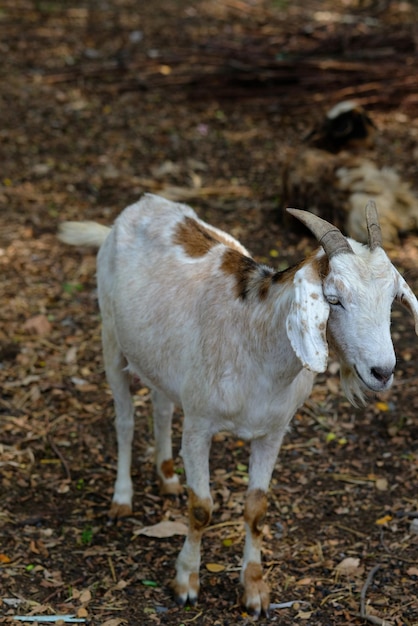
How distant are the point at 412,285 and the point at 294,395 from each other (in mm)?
3228

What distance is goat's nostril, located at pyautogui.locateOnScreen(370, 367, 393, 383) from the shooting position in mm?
3357

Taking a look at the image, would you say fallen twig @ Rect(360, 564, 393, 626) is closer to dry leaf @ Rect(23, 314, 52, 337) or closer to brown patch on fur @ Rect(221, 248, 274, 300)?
brown patch on fur @ Rect(221, 248, 274, 300)

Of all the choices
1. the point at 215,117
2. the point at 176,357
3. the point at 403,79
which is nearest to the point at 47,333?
the point at 176,357

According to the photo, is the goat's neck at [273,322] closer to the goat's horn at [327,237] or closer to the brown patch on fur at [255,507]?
the goat's horn at [327,237]

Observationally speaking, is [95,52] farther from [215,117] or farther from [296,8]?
[296,8]

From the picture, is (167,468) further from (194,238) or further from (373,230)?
(373,230)

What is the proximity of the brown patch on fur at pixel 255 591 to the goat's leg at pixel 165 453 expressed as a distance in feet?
3.03

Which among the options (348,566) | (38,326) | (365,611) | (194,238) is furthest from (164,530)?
(38,326)

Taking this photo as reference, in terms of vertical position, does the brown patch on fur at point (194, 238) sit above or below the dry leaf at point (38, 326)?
above

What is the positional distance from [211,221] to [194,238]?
3.49 metres

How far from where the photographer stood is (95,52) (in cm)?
1177

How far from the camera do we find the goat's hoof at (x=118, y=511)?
5131 mm

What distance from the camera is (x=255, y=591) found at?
14.6 ft

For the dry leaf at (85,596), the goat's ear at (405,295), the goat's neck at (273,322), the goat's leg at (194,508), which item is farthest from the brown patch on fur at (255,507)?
the goat's ear at (405,295)
